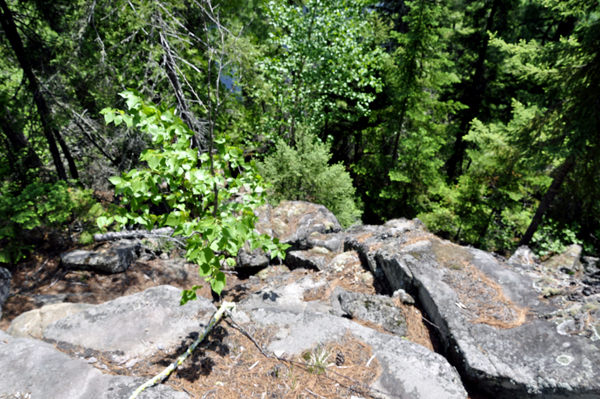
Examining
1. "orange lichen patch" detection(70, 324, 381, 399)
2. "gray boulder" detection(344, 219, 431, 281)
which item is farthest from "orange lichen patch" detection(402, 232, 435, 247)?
"orange lichen patch" detection(70, 324, 381, 399)

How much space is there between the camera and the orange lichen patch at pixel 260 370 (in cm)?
280

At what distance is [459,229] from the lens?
9602mm

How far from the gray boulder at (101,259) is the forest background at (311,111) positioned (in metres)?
0.47

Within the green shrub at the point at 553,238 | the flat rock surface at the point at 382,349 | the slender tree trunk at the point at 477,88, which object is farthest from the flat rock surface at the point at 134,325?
the slender tree trunk at the point at 477,88

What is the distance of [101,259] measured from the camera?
6805 mm

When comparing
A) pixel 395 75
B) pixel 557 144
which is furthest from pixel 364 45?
A: pixel 557 144

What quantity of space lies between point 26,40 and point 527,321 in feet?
41.7

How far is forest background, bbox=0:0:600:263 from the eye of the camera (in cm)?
648

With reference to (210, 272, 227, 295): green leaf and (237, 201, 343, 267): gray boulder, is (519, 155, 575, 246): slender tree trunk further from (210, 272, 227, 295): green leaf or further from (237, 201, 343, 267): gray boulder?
(210, 272, 227, 295): green leaf

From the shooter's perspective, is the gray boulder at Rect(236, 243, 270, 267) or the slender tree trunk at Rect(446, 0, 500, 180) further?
the slender tree trunk at Rect(446, 0, 500, 180)

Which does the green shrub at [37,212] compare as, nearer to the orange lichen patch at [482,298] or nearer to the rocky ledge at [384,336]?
the rocky ledge at [384,336]

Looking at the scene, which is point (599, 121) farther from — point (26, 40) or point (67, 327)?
point (26, 40)

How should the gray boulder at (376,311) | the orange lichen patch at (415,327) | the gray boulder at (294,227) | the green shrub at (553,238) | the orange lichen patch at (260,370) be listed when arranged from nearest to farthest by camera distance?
the orange lichen patch at (260,370), the orange lichen patch at (415,327), the gray boulder at (376,311), the gray boulder at (294,227), the green shrub at (553,238)

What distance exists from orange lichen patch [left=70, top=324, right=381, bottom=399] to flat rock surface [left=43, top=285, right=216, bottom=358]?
0.63 ft
